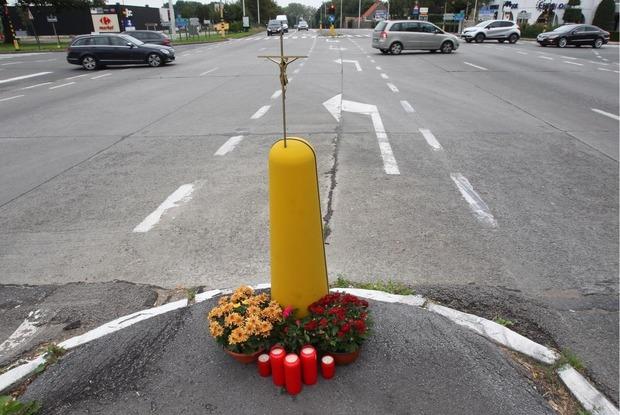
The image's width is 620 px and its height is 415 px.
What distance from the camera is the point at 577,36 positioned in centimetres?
3369

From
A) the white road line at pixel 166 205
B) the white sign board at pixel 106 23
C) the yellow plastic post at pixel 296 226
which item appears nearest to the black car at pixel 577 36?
the white sign board at pixel 106 23

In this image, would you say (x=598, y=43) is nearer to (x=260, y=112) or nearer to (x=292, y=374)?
(x=260, y=112)

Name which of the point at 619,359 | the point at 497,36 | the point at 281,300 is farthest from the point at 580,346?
the point at 497,36

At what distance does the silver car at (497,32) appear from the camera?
3797 centimetres

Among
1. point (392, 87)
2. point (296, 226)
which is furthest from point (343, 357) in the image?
point (392, 87)

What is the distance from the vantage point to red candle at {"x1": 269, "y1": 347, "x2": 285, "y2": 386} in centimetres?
264

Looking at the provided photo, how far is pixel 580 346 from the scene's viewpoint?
10.6 ft

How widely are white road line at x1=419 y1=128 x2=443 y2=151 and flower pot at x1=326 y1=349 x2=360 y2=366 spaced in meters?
5.90

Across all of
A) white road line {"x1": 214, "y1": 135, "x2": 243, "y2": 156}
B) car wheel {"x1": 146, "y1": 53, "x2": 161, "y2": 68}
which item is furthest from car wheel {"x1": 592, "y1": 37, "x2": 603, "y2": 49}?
white road line {"x1": 214, "y1": 135, "x2": 243, "y2": 156}

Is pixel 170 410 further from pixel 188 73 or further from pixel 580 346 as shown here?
pixel 188 73

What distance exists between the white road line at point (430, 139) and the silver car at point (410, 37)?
62.1 ft

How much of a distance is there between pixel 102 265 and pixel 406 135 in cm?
635

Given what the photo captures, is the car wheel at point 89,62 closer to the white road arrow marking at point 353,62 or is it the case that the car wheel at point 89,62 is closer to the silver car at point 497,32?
the white road arrow marking at point 353,62

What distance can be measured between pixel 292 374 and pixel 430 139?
690 cm
